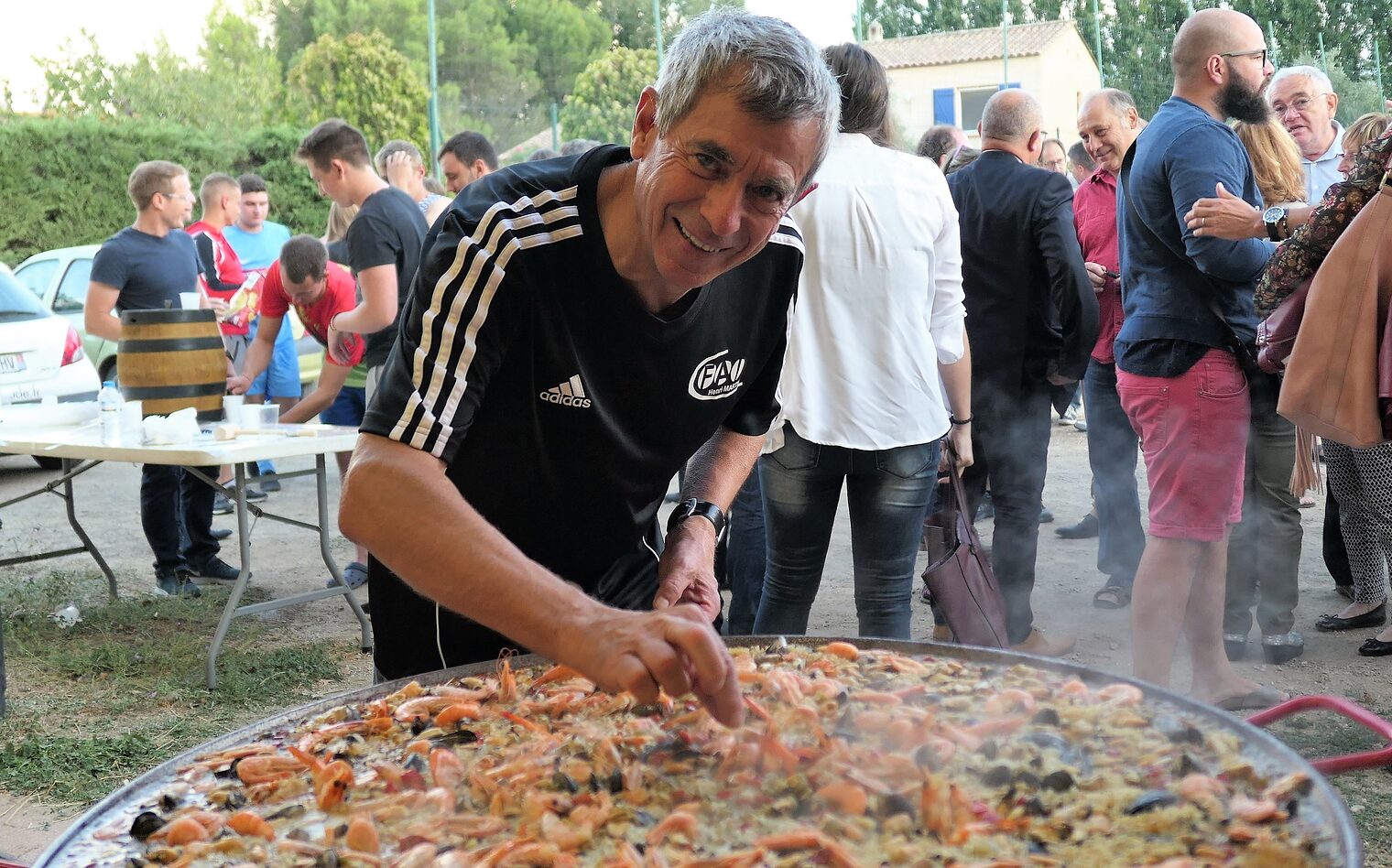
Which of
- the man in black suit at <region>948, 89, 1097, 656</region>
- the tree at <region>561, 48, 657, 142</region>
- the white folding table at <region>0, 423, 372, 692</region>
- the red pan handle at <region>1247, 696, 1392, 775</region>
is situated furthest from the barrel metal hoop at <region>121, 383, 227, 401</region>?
the tree at <region>561, 48, 657, 142</region>

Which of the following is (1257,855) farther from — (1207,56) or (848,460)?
(1207,56)

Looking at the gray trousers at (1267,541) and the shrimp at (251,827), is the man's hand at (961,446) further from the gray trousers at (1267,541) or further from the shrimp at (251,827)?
the shrimp at (251,827)

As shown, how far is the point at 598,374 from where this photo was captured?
2.09 metres

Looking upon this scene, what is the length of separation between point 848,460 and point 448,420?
80.5 inches

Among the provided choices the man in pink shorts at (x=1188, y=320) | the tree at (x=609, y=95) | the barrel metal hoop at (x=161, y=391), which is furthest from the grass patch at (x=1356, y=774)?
the tree at (x=609, y=95)

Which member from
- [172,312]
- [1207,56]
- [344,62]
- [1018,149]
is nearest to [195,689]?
[172,312]

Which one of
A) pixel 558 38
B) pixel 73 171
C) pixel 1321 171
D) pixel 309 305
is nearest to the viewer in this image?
pixel 1321 171

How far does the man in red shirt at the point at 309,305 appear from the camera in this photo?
6273mm

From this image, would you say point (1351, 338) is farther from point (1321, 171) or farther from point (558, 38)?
point (558, 38)

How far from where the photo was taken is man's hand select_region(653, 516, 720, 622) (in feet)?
7.54

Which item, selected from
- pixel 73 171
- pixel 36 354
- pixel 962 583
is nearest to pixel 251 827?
pixel 962 583

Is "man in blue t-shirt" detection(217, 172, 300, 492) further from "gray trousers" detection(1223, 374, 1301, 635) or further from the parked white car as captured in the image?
"gray trousers" detection(1223, 374, 1301, 635)

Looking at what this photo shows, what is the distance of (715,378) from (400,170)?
618cm

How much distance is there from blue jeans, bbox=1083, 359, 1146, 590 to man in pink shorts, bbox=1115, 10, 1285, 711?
178cm
